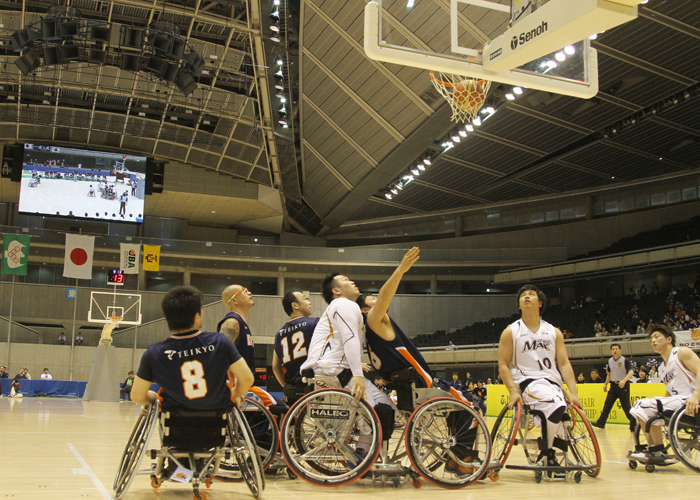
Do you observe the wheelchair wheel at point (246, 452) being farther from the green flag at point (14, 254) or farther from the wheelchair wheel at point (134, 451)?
the green flag at point (14, 254)

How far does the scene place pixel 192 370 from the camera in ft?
12.0

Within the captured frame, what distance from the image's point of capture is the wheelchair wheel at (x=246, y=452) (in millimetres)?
3541

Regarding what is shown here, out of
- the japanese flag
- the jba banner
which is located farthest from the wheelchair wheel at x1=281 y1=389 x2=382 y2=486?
the japanese flag

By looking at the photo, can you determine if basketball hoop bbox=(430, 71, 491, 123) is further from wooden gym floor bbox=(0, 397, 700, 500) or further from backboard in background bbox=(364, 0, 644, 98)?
wooden gym floor bbox=(0, 397, 700, 500)

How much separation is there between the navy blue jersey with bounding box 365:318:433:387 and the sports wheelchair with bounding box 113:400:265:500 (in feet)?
4.49

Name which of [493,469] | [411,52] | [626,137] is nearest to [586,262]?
[626,137]

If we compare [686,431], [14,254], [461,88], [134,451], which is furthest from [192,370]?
[14,254]

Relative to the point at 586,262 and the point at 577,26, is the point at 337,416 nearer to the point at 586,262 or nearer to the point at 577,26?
the point at 577,26

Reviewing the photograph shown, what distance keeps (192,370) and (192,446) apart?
0.43 m

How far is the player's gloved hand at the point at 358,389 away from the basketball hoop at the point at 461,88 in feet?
32.7

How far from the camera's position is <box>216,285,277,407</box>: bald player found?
500cm

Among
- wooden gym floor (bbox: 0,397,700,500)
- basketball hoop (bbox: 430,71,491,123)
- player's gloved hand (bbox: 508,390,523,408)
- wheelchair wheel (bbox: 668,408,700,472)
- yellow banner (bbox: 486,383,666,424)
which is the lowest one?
yellow banner (bbox: 486,383,666,424)

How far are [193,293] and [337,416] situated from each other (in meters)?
1.32

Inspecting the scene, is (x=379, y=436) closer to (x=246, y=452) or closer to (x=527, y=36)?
(x=246, y=452)
